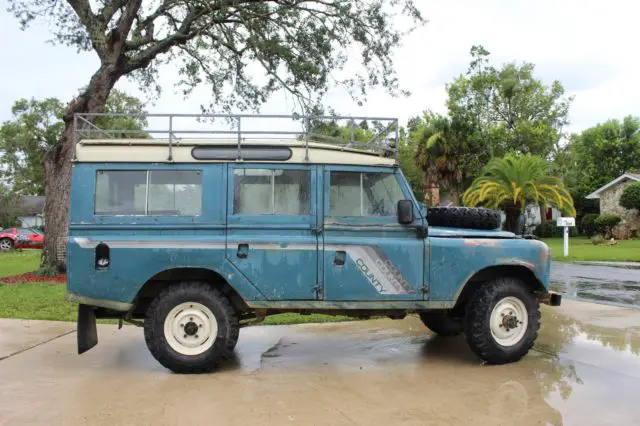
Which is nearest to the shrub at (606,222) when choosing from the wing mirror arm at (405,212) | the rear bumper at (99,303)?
the wing mirror arm at (405,212)

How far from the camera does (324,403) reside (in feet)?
15.7

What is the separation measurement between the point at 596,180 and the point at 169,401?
1861 inches

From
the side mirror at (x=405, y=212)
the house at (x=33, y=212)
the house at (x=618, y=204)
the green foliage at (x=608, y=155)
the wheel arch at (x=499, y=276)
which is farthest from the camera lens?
the house at (x=33, y=212)

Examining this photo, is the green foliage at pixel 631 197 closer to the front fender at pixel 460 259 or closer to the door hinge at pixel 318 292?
the front fender at pixel 460 259

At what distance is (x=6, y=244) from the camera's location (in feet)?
97.4

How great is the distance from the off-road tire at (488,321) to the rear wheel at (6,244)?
29300mm

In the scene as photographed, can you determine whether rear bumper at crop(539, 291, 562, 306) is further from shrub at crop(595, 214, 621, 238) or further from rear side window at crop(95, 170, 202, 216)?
shrub at crop(595, 214, 621, 238)

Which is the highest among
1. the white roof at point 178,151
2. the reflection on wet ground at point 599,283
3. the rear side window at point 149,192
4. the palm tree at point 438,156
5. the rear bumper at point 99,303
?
the palm tree at point 438,156

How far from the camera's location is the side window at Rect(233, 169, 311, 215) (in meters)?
5.79

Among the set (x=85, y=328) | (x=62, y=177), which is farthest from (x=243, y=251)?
(x=62, y=177)

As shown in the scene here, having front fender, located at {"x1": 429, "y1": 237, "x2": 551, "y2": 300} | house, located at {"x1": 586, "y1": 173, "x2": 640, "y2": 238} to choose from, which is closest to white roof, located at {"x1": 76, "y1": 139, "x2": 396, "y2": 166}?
front fender, located at {"x1": 429, "y1": 237, "x2": 551, "y2": 300}

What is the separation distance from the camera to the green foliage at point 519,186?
2739cm

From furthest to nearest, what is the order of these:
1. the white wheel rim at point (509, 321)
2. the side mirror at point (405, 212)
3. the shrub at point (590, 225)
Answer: the shrub at point (590, 225), the white wheel rim at point (509, 321), the side mirror at point (405, 212)

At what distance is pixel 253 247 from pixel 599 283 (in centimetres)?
1076
